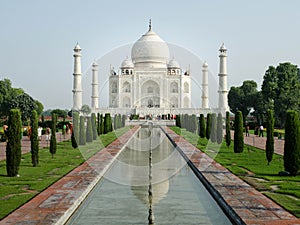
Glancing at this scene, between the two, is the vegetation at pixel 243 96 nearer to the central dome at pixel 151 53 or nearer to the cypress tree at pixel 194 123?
the central dome at pixel 151 53

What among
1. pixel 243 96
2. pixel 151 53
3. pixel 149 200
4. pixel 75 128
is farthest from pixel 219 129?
pixel 151 53

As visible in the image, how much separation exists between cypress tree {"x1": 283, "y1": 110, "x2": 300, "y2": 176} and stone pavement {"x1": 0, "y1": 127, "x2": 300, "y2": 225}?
0.94 m

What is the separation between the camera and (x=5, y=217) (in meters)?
4.02

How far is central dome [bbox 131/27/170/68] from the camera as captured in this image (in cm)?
3756

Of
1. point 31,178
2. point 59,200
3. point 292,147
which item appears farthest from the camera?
point 292,147

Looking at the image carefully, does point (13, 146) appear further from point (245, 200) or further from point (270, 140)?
point (270, 140)

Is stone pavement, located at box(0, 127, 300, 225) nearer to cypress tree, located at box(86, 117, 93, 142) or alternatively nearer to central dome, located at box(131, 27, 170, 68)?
cypress tree, located at box(86, 117, 93, 142)

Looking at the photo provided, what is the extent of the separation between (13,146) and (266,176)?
3.96 meters

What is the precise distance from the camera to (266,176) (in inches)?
259

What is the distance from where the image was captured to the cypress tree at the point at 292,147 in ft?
21.9

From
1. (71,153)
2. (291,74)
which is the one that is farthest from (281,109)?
(71,153)

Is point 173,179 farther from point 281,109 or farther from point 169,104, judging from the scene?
point 169,104

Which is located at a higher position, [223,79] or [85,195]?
[223,79]

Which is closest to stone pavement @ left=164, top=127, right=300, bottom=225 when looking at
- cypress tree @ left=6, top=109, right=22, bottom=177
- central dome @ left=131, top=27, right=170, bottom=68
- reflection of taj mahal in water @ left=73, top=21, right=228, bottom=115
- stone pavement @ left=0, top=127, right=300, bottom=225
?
stone pavement @ left=0, top=127, right=300, bottom=225
